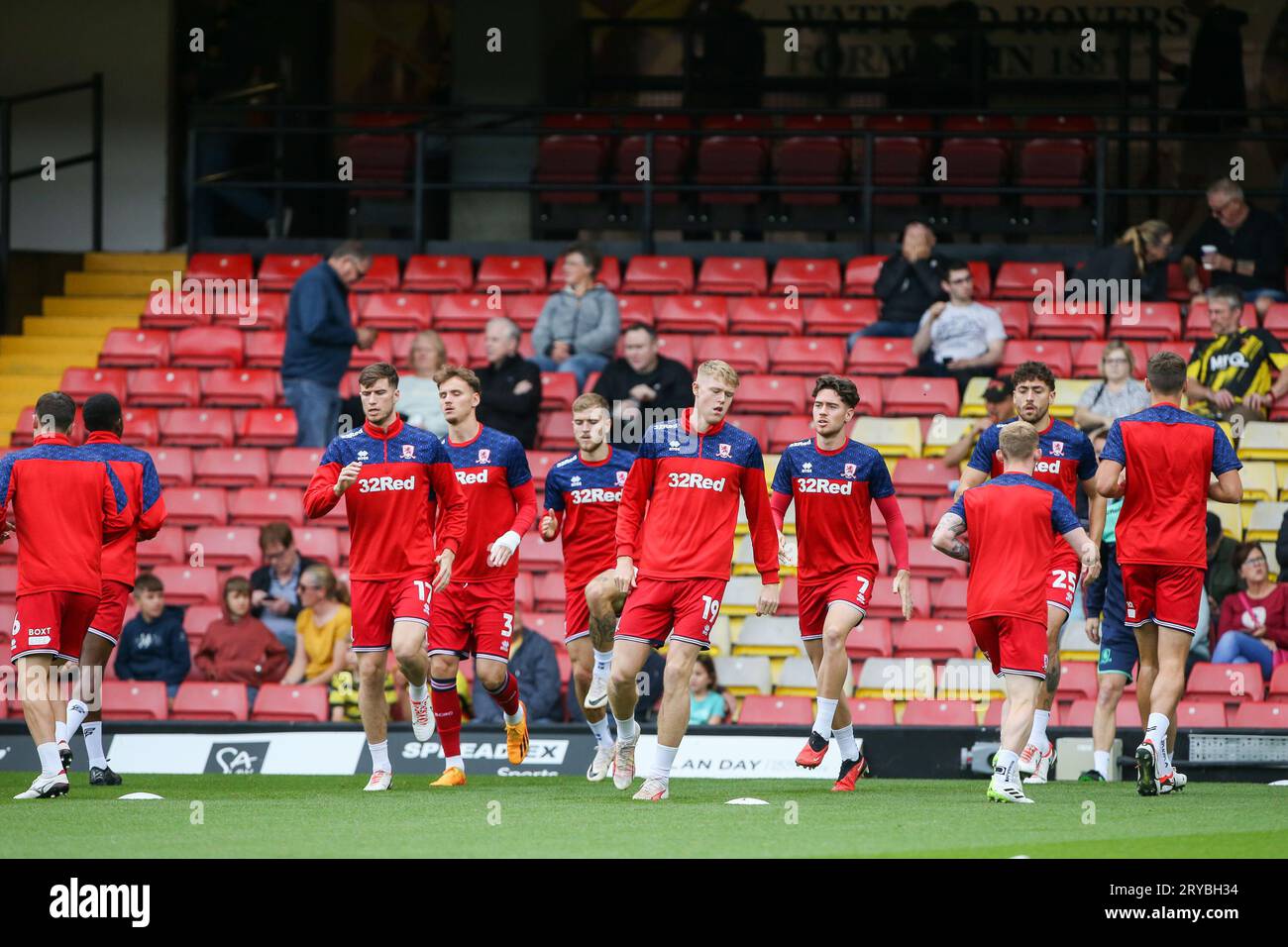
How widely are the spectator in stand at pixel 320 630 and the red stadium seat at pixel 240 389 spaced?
3.35m

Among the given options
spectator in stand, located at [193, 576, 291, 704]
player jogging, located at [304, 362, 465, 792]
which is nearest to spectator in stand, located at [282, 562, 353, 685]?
spectator in stand, located at [193, 576, 291, 704]

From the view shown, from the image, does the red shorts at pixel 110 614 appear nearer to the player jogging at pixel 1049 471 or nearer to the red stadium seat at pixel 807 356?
the player jogging at pixel 1049 471

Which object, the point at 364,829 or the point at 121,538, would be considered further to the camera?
the point at 121,538

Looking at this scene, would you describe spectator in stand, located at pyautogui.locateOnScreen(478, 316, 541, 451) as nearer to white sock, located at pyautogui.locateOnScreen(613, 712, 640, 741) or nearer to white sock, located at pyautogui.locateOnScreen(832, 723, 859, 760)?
white sock, located at pyautogui.locateOnScreen(613, 712, 640, 741)

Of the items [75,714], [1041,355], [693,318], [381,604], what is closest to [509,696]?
[381,604]

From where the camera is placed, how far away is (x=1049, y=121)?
20.7 meters

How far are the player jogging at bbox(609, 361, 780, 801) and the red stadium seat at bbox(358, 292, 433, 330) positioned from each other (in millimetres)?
8149

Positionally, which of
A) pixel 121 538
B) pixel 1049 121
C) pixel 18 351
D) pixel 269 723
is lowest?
pixel 269 723

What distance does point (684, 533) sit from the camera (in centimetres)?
985

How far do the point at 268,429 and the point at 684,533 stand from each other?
790cm

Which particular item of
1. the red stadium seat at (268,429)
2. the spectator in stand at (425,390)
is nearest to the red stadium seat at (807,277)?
the spectator in stand at (425,390)
